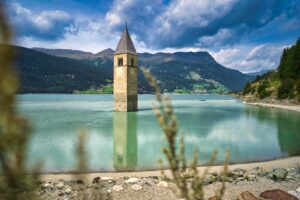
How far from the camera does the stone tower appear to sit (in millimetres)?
54844

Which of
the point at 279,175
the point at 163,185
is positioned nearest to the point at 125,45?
the point at 279,175

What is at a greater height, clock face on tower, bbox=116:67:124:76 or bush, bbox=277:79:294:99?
clock face on tower, bbox=116:67:124:76

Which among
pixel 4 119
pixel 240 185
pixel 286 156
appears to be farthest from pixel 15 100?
pixel 286 156

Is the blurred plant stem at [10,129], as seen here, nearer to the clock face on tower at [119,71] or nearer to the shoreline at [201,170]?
the shoreline at [201,170]

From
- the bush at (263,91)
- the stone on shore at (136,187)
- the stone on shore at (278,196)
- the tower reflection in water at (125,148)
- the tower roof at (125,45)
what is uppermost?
the tower roof at (125,45)

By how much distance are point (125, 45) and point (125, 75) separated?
6079 mm

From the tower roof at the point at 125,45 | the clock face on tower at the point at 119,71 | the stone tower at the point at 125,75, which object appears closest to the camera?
the stone tower at the point at 125,75

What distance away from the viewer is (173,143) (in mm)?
2018

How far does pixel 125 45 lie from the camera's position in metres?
56.1

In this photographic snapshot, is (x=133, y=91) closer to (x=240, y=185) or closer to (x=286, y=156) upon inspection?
(x=286, y=156)

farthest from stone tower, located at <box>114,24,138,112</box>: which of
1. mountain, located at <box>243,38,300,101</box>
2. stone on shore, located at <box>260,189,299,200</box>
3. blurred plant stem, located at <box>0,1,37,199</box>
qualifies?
blurred plant stem, located at <box>0,1,37,199</box>

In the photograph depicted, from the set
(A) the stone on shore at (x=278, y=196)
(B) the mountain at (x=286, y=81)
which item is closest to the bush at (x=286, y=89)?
(B) the mountain at (x=286, y=81)

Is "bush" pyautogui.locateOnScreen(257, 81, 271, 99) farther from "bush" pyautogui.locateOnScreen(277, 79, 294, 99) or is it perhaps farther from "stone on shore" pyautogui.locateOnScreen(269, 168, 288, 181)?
"stone on shore" pyautogui.locateOnScreen(269, 168, 288, 181)

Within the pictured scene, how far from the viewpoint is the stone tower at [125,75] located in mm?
54844
